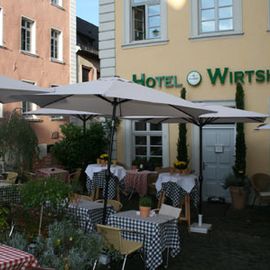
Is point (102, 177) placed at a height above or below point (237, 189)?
above

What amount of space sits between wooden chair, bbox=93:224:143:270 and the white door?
253 inches

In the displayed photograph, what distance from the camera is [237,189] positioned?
10305 mm

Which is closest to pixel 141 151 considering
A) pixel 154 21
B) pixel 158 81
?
pixel 158 81

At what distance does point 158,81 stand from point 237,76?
212 centimetres

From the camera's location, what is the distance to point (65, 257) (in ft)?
14.2

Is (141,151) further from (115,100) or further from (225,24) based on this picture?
(115,100)

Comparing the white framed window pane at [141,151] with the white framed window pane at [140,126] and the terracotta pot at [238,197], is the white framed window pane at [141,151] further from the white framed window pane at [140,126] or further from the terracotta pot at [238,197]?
the terracotta pot at [238,197]

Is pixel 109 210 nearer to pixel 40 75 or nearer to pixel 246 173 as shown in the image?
pixel 246 173

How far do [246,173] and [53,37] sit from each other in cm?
1446

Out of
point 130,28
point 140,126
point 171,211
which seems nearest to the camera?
point 171,211

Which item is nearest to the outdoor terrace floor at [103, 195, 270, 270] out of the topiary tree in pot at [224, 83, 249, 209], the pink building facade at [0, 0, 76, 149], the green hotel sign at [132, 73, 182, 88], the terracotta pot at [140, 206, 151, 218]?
the topiary tree in pot at [224, 83, 249, 209]

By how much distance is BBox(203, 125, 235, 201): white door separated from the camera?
11312mm

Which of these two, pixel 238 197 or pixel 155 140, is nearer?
pixel 238 197

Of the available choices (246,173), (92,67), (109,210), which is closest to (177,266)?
(109,210)
